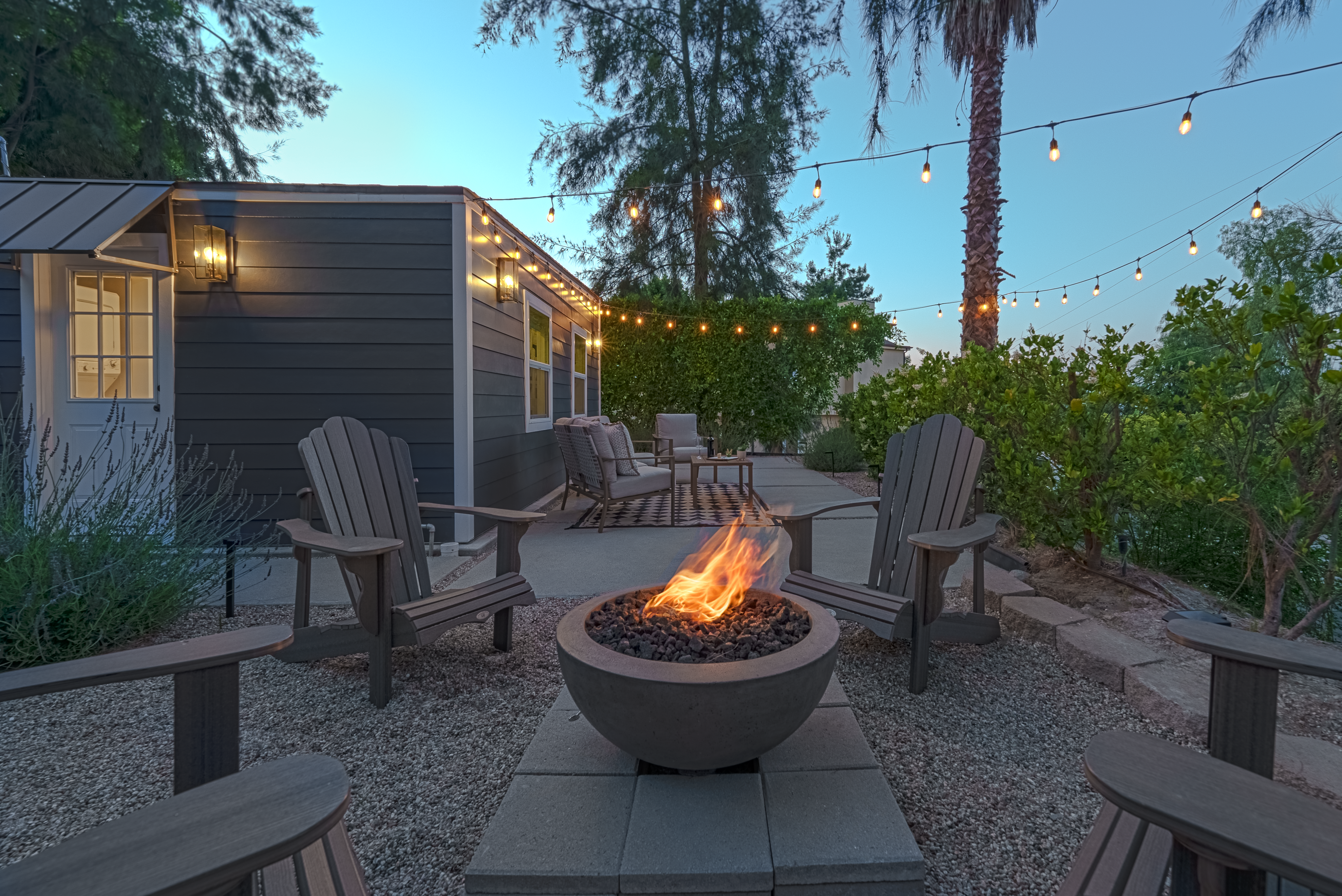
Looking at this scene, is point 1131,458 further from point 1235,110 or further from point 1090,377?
point 1235,110

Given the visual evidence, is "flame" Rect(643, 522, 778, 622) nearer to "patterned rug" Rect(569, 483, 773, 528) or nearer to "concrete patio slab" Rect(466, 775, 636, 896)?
"concrete patio slab" Rect(466, 775, 636, 896)

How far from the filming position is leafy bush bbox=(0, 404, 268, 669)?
2.37 m

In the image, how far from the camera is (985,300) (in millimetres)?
5668

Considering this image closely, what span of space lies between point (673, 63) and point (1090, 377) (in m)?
10.3

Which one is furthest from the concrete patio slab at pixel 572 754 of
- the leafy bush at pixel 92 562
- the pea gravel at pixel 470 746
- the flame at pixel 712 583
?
the leafy bush at pixel 92 562

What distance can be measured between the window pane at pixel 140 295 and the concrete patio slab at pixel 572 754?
473 centimetres

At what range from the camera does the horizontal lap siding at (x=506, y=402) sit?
471 cm

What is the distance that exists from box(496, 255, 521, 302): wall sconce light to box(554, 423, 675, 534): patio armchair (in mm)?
1218

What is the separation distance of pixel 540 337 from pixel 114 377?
11.5 feet

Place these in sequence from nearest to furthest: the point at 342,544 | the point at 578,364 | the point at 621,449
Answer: the point at 342,544 < the point at 621,449 < the point at 578,364

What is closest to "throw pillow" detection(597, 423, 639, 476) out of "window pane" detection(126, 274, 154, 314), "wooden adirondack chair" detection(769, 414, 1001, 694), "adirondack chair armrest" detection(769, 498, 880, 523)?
"adirondack chair armrest" detection(769, 498, 880, 523)

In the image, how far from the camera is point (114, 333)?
4504 millimetres

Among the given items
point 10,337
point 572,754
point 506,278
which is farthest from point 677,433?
point 572,754

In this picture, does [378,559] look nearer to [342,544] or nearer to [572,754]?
[342,544]
